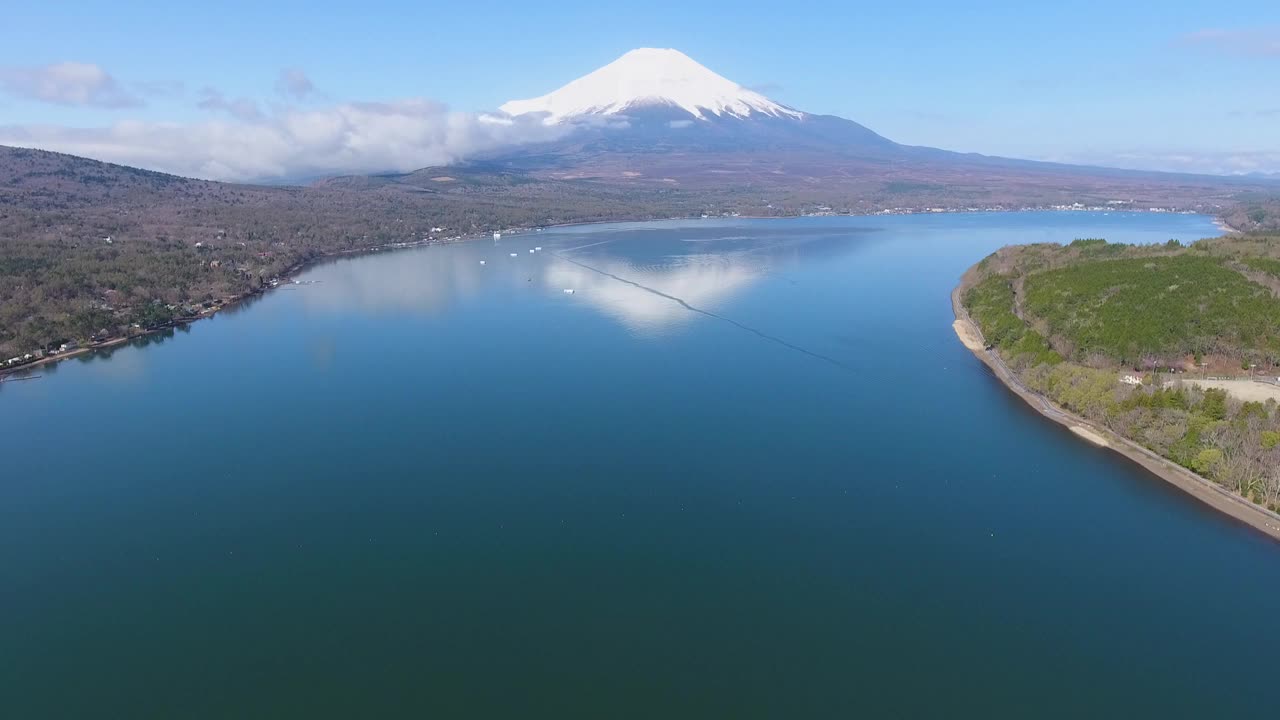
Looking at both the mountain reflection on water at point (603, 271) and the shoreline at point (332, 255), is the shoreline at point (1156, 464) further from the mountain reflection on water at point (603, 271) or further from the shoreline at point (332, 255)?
the shoreline at point (332, 255)

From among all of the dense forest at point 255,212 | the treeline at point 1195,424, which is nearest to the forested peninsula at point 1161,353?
the treeline at point 1195,424

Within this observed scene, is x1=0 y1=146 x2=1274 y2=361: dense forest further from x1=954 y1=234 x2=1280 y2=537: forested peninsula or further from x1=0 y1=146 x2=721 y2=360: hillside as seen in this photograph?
x1=954 y1=234 x2=1280 y2=537: forested peninsula

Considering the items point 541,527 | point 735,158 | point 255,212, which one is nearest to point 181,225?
point 255,212

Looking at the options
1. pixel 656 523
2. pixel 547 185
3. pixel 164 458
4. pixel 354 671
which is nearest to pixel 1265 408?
pixel 656 523

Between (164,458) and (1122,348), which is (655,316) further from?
(164,458)

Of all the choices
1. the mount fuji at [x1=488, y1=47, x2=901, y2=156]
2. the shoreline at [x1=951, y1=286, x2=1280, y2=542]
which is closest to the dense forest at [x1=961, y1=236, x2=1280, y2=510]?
the shoreline at [x1=951, y1=286, x2=1280, y2=542]

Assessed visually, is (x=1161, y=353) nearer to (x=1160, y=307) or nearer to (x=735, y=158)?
(x=1160, y=307)
